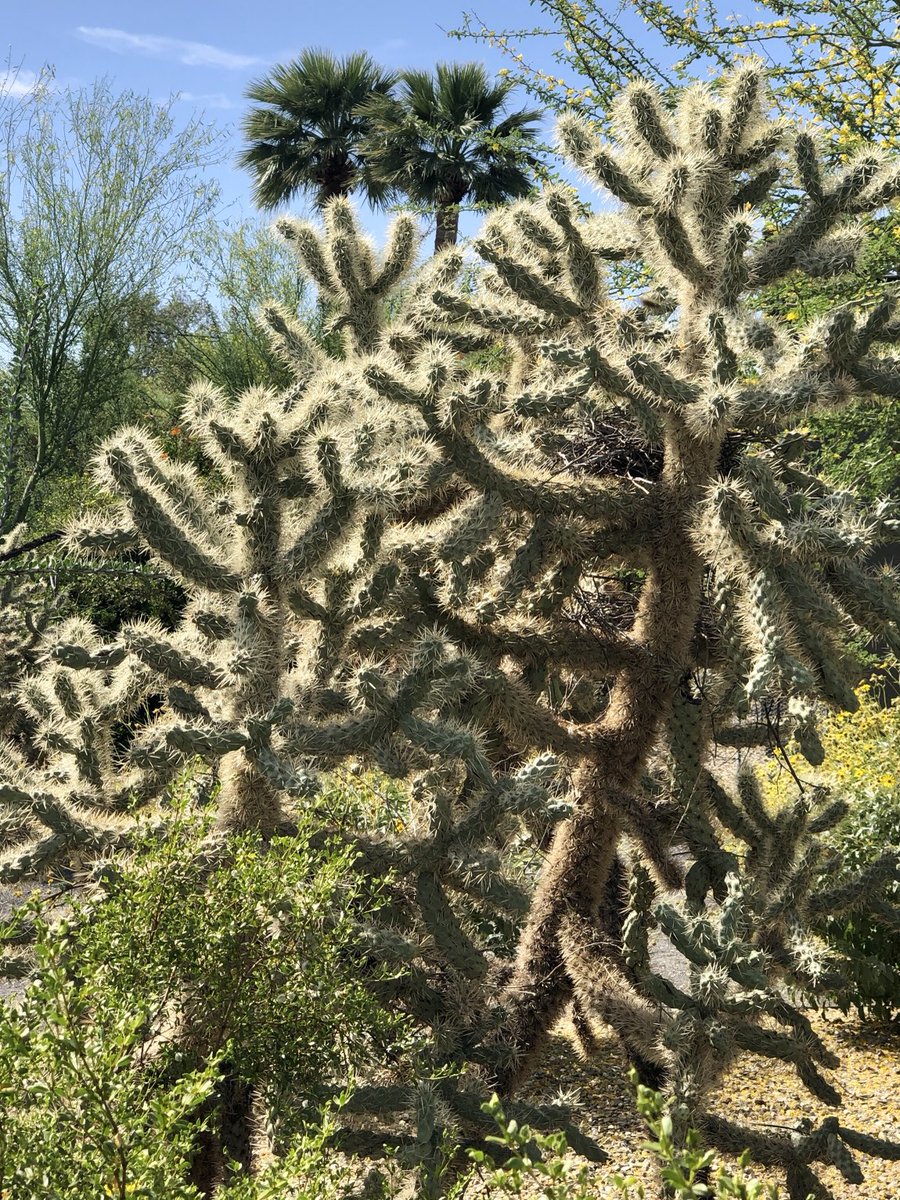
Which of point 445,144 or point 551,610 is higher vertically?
point 445,144

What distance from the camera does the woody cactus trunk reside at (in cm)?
332

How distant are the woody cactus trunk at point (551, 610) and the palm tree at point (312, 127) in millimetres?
16655

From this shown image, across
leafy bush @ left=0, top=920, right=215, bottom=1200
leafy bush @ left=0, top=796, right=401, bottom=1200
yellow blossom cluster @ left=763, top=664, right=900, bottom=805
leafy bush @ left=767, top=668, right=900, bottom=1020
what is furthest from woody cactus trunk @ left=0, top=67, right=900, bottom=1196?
yellow blossom cluster @ left=763, top=664, right=900, bottom=805

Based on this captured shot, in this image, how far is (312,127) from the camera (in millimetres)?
20094

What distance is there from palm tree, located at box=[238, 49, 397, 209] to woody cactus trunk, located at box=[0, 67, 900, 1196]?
16655 mm

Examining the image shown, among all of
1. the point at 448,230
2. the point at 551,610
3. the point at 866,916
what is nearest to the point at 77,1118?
the point at 551,610

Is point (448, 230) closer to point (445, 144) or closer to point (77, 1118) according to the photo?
point (445, 144)

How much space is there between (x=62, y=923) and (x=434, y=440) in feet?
6.28

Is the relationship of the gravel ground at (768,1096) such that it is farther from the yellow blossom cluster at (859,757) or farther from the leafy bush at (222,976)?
the leafy bush at (222,976)

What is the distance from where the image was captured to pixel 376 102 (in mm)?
18609

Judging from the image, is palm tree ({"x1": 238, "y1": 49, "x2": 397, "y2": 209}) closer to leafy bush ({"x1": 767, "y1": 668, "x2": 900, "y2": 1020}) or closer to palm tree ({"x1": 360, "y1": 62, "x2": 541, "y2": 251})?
palm tree ({"x1": 360, "y1": 62, "x2": 541, "y2": 251})

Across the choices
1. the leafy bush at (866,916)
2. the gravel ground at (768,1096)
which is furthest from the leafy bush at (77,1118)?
the leafy bush at (866,916)

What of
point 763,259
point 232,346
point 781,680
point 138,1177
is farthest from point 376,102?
point 138,1177

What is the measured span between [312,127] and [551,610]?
60.3 ft
